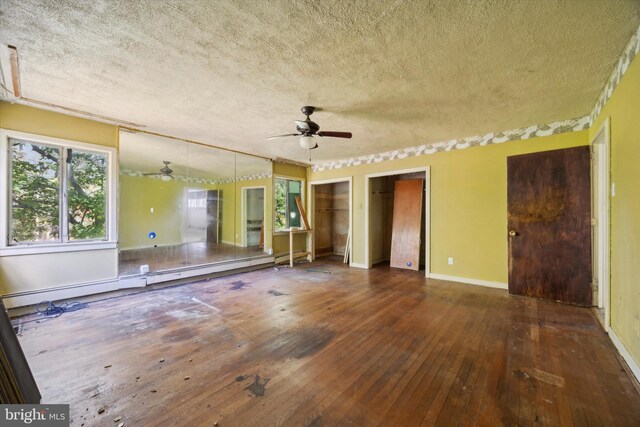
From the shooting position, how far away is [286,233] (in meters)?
6.80

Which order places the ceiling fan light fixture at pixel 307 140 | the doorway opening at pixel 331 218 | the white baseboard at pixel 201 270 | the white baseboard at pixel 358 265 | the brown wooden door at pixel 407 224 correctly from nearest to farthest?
the ceiling fan light fixture at pixel 307 140
the white baseboard at pixel 201 270
the brown wooden door at pixel 407 224
the white baseboard at pixel 358 265
the doorway opening at pixel 331 218

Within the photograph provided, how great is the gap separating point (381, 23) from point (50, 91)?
3.77 metres

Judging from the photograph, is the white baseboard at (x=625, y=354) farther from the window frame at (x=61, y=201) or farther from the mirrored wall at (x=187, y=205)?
the window frame at (x=61, y=201)

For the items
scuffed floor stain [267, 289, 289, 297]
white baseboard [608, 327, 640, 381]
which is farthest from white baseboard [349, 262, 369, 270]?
white baseboard [608, 327, 640, 381]

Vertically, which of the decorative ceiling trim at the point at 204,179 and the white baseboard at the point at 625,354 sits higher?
the decorative ceiling trim at the point at 204,179

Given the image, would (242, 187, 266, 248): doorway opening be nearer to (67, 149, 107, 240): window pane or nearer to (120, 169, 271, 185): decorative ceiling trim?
(120, 169, 271, 185): decorative ceiling trim

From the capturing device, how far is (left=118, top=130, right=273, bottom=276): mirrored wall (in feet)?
14.2

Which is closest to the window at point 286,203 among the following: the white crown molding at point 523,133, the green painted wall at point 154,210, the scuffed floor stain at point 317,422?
the white crown molding at point 523,133

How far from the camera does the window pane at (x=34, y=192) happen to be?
329 cm

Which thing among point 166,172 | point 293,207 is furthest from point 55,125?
point 293,207

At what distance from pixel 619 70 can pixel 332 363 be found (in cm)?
370

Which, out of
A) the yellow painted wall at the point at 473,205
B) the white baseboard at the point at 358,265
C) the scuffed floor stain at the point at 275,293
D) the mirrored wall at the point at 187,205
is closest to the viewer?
the scuffed floor stain at the point at 275,293

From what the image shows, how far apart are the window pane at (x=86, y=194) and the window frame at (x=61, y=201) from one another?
51 millimetres

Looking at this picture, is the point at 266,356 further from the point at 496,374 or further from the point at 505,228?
the point at 505,228
